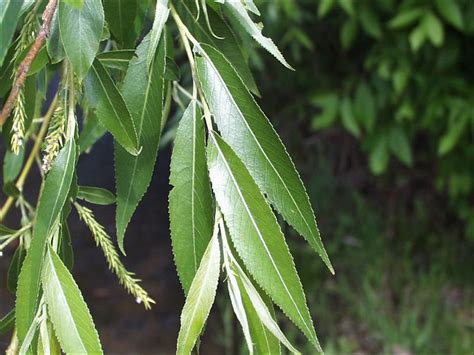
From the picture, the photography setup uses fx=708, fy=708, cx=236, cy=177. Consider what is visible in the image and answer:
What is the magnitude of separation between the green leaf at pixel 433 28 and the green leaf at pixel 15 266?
1.36 meters

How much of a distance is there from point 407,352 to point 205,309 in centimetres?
209

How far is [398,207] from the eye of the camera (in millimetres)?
3121

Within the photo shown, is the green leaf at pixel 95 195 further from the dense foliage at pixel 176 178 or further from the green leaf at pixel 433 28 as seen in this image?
the green leaf at pixel 433 28

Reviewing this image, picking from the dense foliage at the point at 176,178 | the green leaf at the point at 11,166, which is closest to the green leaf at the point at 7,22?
the dense foliage at the point at 176,178

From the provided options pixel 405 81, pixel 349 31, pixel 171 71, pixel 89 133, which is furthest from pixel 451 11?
pixel 171 71

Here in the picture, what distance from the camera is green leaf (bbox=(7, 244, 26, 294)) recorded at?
2.36ft

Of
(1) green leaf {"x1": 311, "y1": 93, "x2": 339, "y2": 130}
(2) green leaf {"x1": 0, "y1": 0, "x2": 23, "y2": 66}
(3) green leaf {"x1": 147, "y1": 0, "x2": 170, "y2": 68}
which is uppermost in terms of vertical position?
(2) green leaf {"x1": 0, "y1": 0, "x2": 23, "y2": 66}

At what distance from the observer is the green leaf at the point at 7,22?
0.47m

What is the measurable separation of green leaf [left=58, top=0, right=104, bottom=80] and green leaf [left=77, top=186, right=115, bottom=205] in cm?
20

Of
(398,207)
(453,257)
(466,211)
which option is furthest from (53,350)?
(398,207)

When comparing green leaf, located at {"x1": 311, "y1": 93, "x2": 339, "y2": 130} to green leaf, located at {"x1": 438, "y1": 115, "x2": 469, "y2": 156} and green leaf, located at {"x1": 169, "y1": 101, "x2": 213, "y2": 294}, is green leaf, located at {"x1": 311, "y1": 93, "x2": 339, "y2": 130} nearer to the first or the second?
green leaf, located at {"x1": 438, "y1": 115, "x2": 469, "y2": 156}

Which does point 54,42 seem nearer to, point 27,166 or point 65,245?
point 65,245

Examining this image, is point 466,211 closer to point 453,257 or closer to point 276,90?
point 453,257

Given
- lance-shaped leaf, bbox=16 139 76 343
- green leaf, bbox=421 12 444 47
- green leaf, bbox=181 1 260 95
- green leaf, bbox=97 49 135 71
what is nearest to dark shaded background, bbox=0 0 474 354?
green leaf, bbox=421 12 444 47
